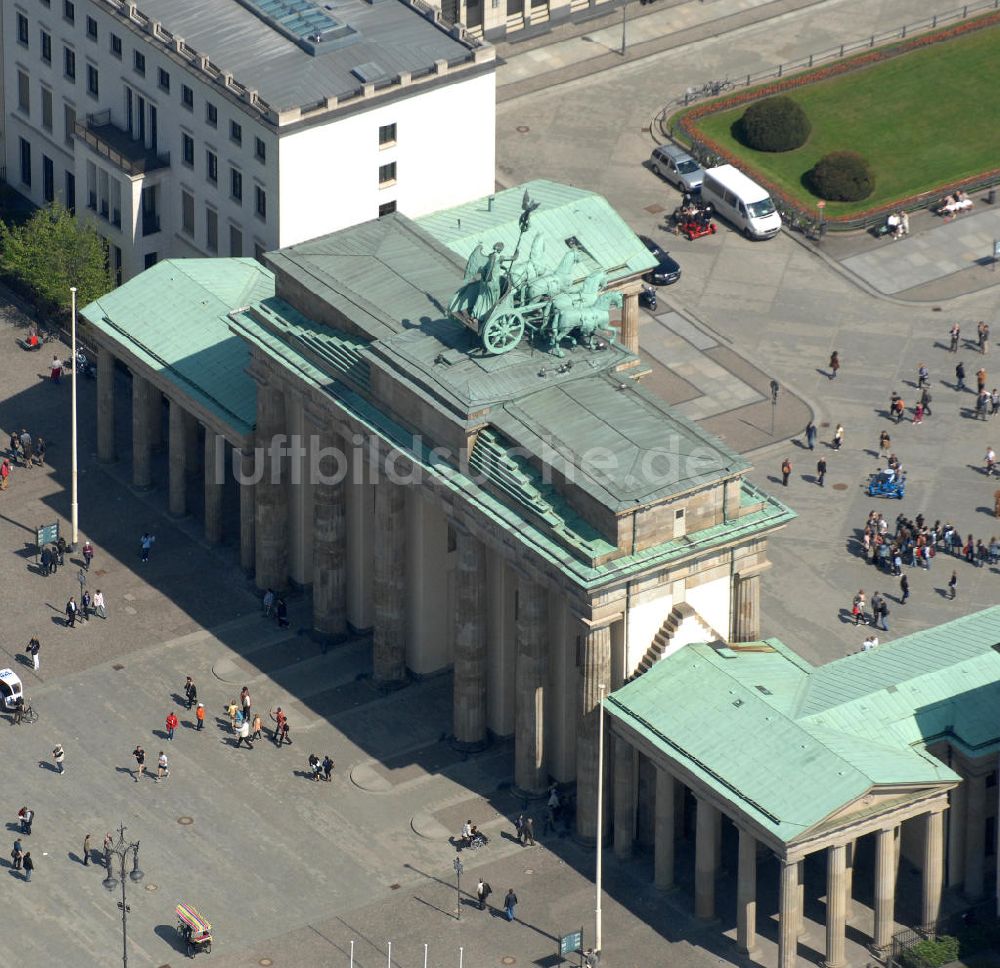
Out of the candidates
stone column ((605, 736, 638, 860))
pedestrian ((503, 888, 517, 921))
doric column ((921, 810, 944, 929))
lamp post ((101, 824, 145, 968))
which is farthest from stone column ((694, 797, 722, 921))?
lamp post ((101, 824, 145, 968))

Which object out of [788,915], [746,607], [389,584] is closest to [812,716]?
[746,607]

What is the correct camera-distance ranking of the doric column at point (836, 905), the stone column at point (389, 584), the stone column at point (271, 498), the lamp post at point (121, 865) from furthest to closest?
1. the stone column at point (271, 498)
2. the stone column at point (389, 584)
3. the lamp post at point (121, 865)
4. the doric column at point (836, 905)

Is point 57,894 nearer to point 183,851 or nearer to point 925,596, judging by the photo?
point 183,851

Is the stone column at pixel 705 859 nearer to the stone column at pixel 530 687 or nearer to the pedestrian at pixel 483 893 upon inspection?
the stone column at pixel 530 687

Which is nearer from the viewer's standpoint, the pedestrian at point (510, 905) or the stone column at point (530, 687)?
the pedestrian at point (510, 905)

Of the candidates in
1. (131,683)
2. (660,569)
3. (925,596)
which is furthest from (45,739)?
(925,596)

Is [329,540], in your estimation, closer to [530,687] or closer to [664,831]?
[530,687]

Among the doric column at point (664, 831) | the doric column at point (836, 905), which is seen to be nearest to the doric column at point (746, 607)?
the doric column at point (664, 831)
